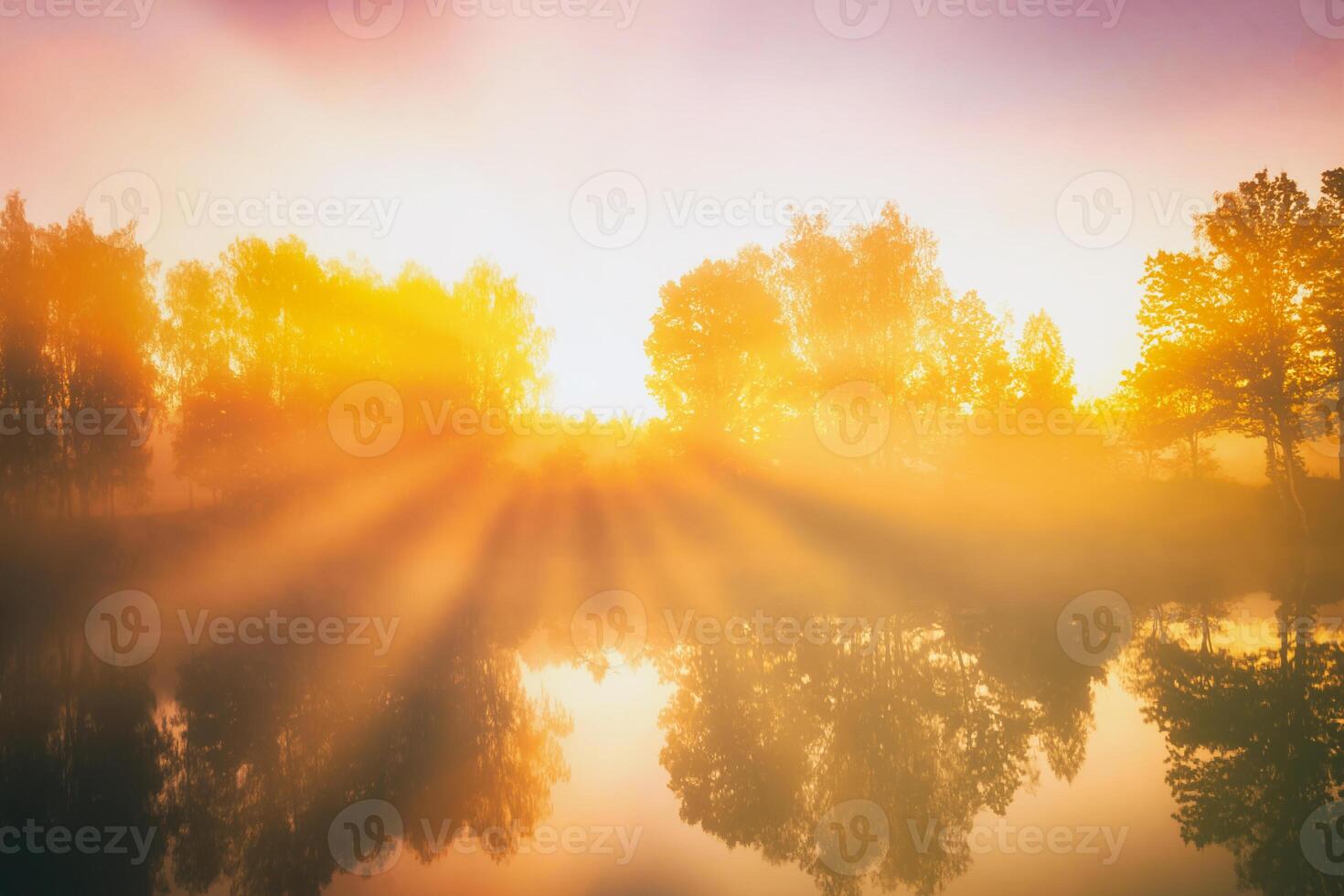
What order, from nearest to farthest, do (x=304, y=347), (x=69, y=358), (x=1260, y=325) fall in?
1. (x=1260, y=325)
2. (x=69, y=358)
3. (x=304, y=347)

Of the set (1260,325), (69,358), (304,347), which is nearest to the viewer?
(1260,325)

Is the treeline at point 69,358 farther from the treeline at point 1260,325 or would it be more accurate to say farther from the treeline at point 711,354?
the treeline at point 1260,325

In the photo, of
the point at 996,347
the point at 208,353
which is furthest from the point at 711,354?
the point at 208,353

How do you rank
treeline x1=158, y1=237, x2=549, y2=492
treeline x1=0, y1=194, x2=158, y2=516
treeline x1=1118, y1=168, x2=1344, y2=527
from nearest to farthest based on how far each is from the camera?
treeline x1=1118, y1=168, x2=1344, y2=527 → treeline x1=0, y1=194, x2=158, y2=516 → treeline x1=158, y1=237, x2=549, y2=492

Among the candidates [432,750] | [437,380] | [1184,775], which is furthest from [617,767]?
[437,380]

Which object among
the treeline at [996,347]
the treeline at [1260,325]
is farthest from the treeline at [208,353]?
the treeline at [1260,325]

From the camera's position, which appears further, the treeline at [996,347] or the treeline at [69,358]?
the treeline at [69,358]

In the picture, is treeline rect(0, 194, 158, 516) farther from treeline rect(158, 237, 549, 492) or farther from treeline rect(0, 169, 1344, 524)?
treeline rect(158, 237, 549, 492)

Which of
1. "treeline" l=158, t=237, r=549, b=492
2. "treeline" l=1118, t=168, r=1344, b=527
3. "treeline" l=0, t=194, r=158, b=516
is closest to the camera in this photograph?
"treeline" l=1118, t=168, r=1344, b=527

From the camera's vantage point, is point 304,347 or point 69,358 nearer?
point 69,358

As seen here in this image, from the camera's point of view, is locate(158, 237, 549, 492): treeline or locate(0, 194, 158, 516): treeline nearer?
locate(0, 194, 158, 516): treeline

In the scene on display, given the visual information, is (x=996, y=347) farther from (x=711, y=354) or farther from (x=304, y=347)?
(x=304, y=347)

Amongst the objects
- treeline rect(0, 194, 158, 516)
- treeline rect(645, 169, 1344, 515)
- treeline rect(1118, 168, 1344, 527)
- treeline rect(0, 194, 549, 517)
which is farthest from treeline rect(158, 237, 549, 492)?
treeline rect(1118, 168, 1344, 527)

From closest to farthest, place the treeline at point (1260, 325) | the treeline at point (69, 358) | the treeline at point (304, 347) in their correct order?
the treeline at point (1260, 325)
the treeline at point (69, 358)
the treeline at point (304, 347)
